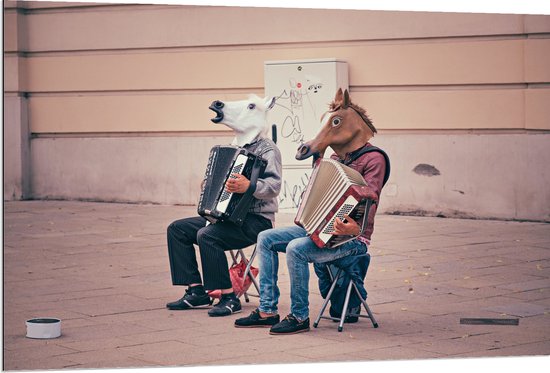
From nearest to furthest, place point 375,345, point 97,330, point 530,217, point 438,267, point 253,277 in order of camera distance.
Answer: point 375,345 → point 97,330 → point 253,277 → point 438,267 → point 530,217

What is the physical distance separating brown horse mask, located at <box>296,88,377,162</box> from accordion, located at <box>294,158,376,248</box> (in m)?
0.17

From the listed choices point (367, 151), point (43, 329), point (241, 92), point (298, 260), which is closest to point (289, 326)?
point (298, 260)

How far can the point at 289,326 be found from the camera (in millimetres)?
7023

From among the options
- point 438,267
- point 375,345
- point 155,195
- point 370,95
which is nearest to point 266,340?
point 375,345

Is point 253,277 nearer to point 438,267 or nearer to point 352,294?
point 352,294

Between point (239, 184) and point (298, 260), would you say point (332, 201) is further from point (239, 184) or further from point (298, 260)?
point (239, 184)

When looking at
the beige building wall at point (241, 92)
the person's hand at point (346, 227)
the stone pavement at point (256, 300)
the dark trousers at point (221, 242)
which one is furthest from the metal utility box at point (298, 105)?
the person's hand at point (346, 227)

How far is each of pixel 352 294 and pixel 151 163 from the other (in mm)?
6327

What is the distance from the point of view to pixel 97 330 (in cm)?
716

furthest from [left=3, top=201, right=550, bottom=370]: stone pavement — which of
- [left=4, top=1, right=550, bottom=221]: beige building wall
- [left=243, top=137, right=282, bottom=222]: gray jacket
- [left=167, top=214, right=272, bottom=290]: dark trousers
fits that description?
[left=243, top=137, right=282, bottom=222]: gray jacket

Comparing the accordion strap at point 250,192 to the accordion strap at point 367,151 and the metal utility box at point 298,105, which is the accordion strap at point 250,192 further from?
the metal utility box at point 298,105

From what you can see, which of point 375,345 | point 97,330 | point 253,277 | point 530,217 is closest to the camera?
point 375,345

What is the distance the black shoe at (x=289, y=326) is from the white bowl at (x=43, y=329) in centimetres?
127

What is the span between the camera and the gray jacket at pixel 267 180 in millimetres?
7535
